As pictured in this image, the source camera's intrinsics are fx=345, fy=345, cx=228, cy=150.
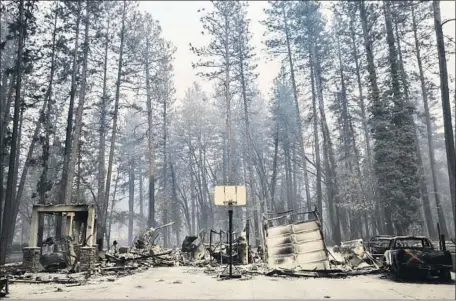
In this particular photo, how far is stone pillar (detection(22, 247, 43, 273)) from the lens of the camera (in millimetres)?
16000

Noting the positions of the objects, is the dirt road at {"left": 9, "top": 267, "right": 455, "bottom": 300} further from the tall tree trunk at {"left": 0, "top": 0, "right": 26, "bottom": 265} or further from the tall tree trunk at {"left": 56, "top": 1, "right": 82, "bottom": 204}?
the tall tree trunk at {"left": 56, "top": 1, "right": 82, "bottom": 204}

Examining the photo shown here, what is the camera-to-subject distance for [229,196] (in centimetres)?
1288

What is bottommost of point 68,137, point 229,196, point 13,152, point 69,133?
point 229,196

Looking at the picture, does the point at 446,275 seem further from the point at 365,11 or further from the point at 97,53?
the point at 97,53

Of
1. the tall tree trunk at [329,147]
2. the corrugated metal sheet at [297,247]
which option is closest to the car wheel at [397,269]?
the corrugated metal sheet at [297,247]

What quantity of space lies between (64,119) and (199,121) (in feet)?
51.5

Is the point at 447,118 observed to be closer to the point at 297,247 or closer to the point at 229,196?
the point at 297,247

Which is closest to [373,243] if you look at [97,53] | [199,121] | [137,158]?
[97,53]

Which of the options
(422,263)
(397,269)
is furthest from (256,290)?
(422,263)

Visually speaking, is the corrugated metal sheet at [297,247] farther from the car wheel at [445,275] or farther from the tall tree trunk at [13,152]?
the tall tree trunk at [13,152]

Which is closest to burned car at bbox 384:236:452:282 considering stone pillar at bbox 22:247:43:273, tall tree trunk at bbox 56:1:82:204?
stone pillar at bbox 22:247:43:273

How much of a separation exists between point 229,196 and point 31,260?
10379mm

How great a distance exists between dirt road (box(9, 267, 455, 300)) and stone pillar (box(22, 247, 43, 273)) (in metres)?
5.25

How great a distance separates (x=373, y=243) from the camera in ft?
53.8
